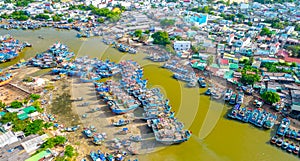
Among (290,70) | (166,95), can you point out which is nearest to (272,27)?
(290,70)

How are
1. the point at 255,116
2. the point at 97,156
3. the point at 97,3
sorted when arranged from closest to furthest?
the point at 97,156 < the point at 255,116 < the point at 97,3

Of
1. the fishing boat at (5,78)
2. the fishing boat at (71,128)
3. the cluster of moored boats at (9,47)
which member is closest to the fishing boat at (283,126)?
the fishing boat at (71,128)

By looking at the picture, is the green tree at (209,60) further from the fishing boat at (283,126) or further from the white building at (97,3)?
the white building at (97,3)

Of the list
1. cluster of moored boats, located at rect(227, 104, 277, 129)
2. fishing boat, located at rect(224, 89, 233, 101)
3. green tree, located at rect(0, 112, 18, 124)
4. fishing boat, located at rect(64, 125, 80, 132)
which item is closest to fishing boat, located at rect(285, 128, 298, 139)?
cluster of moored boats, located at rect(227, 104, 277, 129)

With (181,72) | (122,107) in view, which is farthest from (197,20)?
(122,107)

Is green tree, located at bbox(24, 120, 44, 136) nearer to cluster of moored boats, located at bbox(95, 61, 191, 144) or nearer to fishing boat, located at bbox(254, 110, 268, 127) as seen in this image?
cluster of moored boats, located at bbox(95, 61, 191, 144)

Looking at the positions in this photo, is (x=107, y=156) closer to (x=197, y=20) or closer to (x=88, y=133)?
(x=88, y=133)

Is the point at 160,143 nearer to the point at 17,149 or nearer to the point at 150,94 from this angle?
the point at 150,94
